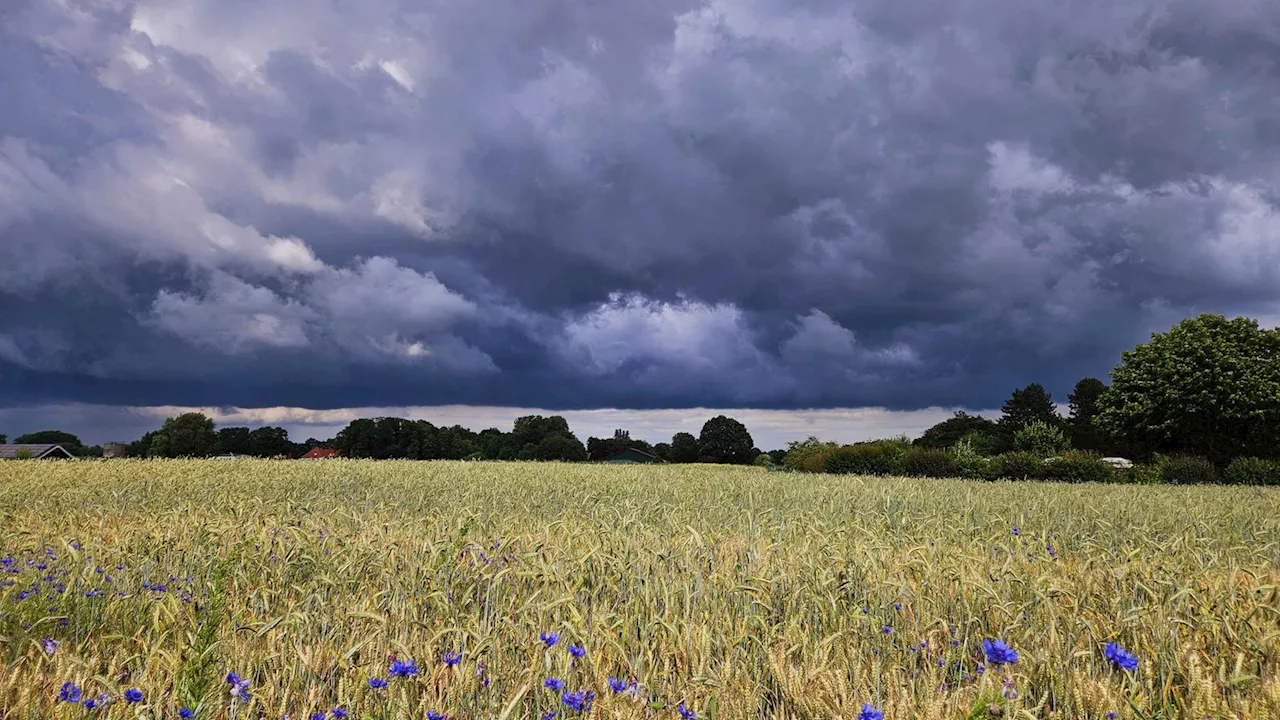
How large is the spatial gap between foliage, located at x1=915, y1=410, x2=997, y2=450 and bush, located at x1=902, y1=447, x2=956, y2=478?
56.0 meters

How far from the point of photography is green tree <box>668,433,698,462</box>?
75125 mm

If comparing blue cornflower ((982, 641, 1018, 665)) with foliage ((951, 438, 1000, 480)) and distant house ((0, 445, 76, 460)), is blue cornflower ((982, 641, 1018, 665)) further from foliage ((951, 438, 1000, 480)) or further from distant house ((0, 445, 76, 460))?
distant house ((0, 445, 76, 460))

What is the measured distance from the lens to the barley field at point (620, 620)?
3.04 m

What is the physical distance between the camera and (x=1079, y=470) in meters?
22.2

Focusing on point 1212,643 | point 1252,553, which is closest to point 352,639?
point 1212,643

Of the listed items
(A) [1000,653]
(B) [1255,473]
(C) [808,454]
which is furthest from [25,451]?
(B) [1255,473]

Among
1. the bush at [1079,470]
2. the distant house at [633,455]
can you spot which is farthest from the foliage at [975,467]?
the distant house at [633,455]

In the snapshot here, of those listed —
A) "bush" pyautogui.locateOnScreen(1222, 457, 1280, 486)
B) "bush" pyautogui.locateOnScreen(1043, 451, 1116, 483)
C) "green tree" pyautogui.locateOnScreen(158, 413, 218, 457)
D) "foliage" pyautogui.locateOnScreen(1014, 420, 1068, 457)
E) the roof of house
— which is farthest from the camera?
"green tree" pyautogui.locateOnScreen(158, 413, 218, 457)

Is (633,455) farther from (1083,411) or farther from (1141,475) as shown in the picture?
(1141,475)

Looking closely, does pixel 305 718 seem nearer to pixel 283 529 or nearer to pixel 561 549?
pixel 561 549

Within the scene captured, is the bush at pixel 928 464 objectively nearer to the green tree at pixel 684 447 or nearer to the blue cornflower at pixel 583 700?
the blue cornflower at pixel 583 700

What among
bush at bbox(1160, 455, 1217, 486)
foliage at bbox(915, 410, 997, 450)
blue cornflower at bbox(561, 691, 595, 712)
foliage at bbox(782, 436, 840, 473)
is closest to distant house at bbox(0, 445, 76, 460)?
foliage at bbox(782, 436, 840, 473)

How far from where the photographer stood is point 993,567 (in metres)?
5.29

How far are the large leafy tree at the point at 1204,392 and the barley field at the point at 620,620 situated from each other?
25411mm
